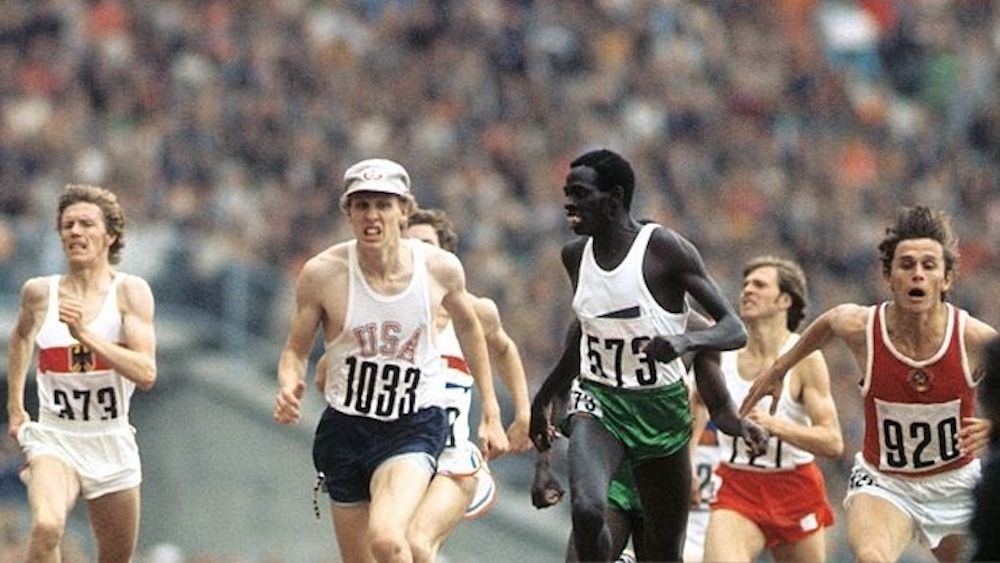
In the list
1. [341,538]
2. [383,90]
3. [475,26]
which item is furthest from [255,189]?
[341,538]

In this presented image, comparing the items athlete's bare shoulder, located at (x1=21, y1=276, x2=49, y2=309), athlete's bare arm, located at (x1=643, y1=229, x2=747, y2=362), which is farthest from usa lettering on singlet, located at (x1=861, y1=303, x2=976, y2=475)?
athlete's bare shoulder, located at (x1=21, y1=276, x2=49, y2=309)

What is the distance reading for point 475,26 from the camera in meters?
32.1

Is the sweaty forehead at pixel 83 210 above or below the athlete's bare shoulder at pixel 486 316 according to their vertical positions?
above

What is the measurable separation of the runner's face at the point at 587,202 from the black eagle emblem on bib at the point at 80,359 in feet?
9.93

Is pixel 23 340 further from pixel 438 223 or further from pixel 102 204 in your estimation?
pixel 438 223

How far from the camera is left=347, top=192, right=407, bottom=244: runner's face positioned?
14023 mm

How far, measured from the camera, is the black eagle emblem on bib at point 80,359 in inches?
598

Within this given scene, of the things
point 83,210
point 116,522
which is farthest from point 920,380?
point 83,210

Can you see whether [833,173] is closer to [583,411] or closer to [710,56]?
[710,56]

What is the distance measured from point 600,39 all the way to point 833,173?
3.49 metres

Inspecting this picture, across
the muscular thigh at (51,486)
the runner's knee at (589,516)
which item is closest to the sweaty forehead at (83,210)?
the muscular thigh at (51,486)

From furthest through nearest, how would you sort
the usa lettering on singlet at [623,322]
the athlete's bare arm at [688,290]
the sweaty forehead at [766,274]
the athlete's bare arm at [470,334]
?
the sweaty forehead at [766,274]
the athlete's bare arm at [470,334]
the usa lettering on singlet at [623,322]
the athlete's bare arm at [688,290]

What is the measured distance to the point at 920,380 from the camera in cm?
1416

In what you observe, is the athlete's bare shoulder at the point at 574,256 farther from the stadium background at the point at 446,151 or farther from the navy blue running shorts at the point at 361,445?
the stadium background at the point at 446,151
